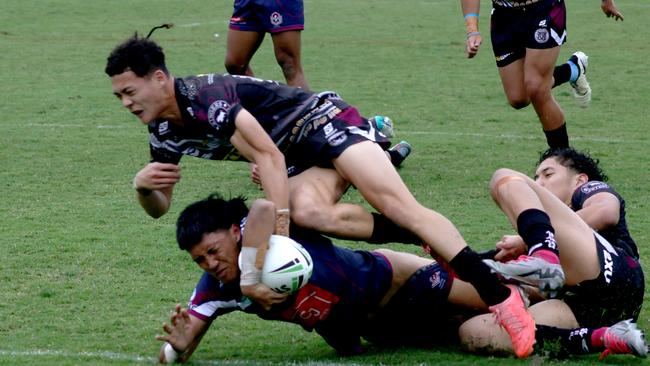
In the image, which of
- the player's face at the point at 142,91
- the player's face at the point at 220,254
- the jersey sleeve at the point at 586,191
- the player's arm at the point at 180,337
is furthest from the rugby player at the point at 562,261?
the player's face at the point at 142,91

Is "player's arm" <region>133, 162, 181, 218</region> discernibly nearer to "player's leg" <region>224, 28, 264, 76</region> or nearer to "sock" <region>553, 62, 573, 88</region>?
"player's leg" <region>224, 28, 264, 76</region>

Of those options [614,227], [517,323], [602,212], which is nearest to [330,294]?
[517,323]

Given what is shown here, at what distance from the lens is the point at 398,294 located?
6.11m

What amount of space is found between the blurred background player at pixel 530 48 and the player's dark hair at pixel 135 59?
3.85 m

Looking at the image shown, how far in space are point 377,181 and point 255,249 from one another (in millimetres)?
870

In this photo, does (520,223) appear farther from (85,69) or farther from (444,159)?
(85,69)

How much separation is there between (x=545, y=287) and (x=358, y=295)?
90 cm

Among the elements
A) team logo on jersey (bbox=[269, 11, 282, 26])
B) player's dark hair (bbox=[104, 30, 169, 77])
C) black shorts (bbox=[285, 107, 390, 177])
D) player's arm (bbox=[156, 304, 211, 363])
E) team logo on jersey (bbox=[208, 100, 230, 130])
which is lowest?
player's arm (bbox=[156, 304, 211, 363])

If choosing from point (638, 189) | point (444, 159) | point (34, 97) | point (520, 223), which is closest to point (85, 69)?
point (34, 97)

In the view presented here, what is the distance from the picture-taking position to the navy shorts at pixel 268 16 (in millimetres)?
10188

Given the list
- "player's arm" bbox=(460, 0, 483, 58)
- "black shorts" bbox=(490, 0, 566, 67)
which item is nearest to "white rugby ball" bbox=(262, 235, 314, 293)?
"player's arm" bbox=(460, 0, 483, 58)

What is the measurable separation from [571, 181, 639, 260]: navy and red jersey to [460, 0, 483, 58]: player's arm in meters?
2.83

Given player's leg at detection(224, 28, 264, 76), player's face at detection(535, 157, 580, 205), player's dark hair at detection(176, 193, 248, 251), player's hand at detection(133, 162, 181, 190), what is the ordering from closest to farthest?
player's dark hair at detection(176, 193, 248, 251), player's hand at detection(133, 162, 181, 190), player's face at detection(535, 157, 580, 205), player's leg at detection(224, 28, 264, 76)

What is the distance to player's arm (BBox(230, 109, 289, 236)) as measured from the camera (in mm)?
5730
